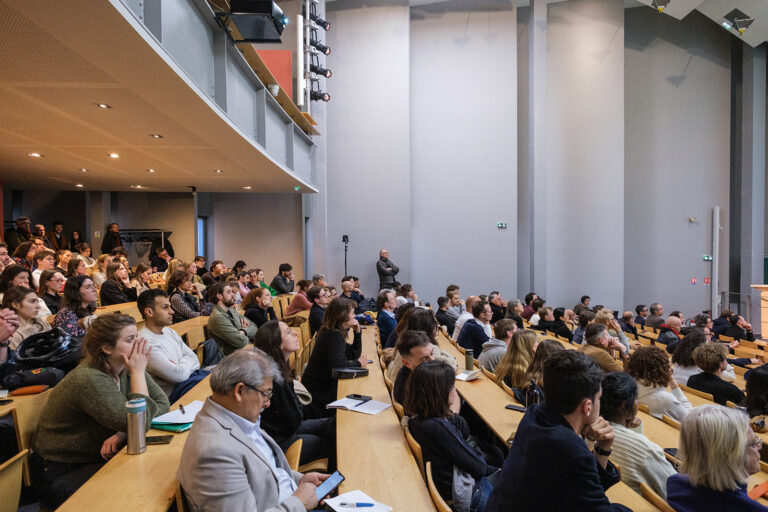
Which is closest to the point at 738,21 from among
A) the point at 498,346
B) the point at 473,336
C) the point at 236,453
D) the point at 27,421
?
the point at 473,336

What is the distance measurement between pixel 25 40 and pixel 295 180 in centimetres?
641

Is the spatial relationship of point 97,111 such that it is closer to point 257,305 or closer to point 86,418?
point 257,305

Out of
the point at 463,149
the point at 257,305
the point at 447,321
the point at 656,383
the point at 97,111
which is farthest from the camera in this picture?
the point at 463,149

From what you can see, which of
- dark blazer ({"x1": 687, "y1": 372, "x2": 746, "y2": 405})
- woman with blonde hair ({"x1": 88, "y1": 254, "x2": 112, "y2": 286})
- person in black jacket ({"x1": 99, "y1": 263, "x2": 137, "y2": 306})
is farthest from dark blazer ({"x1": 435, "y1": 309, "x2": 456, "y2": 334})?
woman with blonde hair ({"x1": 88, "y1": 254, "x2": 112, "y2": 286})

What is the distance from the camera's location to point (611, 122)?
43.8ft

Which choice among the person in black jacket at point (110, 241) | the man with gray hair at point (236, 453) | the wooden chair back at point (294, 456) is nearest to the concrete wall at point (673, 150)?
the person in black jacket at point (110, 241)

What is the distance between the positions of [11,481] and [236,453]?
1.02 metres

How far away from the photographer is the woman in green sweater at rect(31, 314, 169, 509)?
2324 mm

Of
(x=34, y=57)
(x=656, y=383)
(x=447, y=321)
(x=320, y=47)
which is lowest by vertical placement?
(x=447, y=321)

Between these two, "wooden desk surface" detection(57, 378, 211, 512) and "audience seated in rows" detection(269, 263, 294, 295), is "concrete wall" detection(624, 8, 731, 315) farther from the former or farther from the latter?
"wooden desk surface" detection(57, 378, 211, 512)

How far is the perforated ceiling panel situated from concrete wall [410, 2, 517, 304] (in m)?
9.96

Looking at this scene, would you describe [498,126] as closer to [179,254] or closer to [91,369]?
[179,254]

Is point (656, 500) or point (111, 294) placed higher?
point (111, 294)

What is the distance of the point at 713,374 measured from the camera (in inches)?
159
